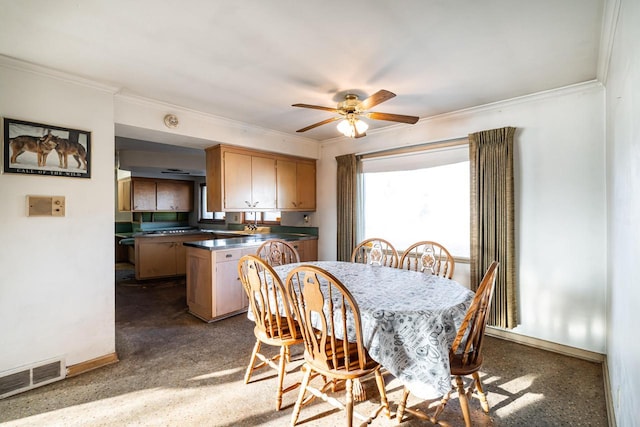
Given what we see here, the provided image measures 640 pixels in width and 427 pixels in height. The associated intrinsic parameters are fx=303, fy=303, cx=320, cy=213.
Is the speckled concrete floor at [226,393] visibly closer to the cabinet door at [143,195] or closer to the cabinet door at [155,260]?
the cabinet door at [155,260]

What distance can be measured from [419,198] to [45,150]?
364cm

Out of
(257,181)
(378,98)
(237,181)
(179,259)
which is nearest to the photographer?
(378,98)

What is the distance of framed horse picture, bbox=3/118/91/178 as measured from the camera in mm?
2186

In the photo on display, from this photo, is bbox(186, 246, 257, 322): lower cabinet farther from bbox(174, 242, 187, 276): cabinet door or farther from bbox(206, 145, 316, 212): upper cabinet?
bbox(174, 242, 187, 276): cabinet door

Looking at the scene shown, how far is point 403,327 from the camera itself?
1.57 metres

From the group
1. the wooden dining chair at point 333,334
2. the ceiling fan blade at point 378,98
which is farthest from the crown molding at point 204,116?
the wooden dining chair at point 333,334

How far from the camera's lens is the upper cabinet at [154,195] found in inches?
249

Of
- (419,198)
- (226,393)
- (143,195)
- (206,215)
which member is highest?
(143,195)

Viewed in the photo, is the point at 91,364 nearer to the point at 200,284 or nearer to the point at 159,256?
the point at 200,284

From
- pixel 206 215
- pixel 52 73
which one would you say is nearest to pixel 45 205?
Answer: pixel 52 73

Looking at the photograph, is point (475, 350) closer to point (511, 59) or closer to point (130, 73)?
point (511, 59)

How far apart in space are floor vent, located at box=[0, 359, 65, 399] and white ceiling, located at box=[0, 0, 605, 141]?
7.31 feet

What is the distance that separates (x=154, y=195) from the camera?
6543 millimetres

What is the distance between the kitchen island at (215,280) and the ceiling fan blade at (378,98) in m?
2.19
